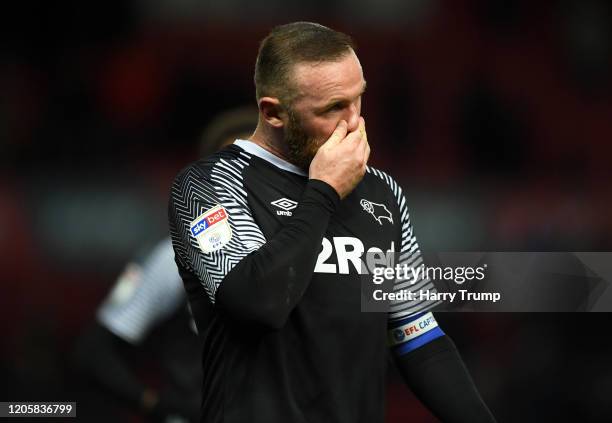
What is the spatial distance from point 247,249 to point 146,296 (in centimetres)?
215

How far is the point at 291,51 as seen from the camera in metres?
2.74

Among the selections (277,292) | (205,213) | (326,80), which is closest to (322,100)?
(326,80)

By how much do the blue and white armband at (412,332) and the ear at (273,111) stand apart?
0.65 metres

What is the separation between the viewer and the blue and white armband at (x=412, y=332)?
294cm

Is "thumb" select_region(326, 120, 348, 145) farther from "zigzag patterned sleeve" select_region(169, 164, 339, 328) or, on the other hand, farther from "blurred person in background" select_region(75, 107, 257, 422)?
"blurred person in background" select_region(75, 107, 257, 422)

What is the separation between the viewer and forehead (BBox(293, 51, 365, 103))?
8.81 feet

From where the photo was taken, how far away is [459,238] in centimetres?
918

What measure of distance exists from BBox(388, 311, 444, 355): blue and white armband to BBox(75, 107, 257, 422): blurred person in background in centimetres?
164

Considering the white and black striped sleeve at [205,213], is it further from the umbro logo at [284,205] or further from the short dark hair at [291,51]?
the short dark hair at [291,51]

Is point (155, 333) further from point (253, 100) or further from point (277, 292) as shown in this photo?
point (253, 100)

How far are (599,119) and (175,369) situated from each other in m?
7.24

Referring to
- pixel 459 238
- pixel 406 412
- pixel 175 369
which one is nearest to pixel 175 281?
pixel 175 369

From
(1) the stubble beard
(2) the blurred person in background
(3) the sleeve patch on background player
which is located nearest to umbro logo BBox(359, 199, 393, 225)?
(1) the stubble beard

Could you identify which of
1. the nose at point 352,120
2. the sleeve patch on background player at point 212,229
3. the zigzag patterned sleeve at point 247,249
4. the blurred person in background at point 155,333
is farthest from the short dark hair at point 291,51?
the blurred person in background at point 155,333
